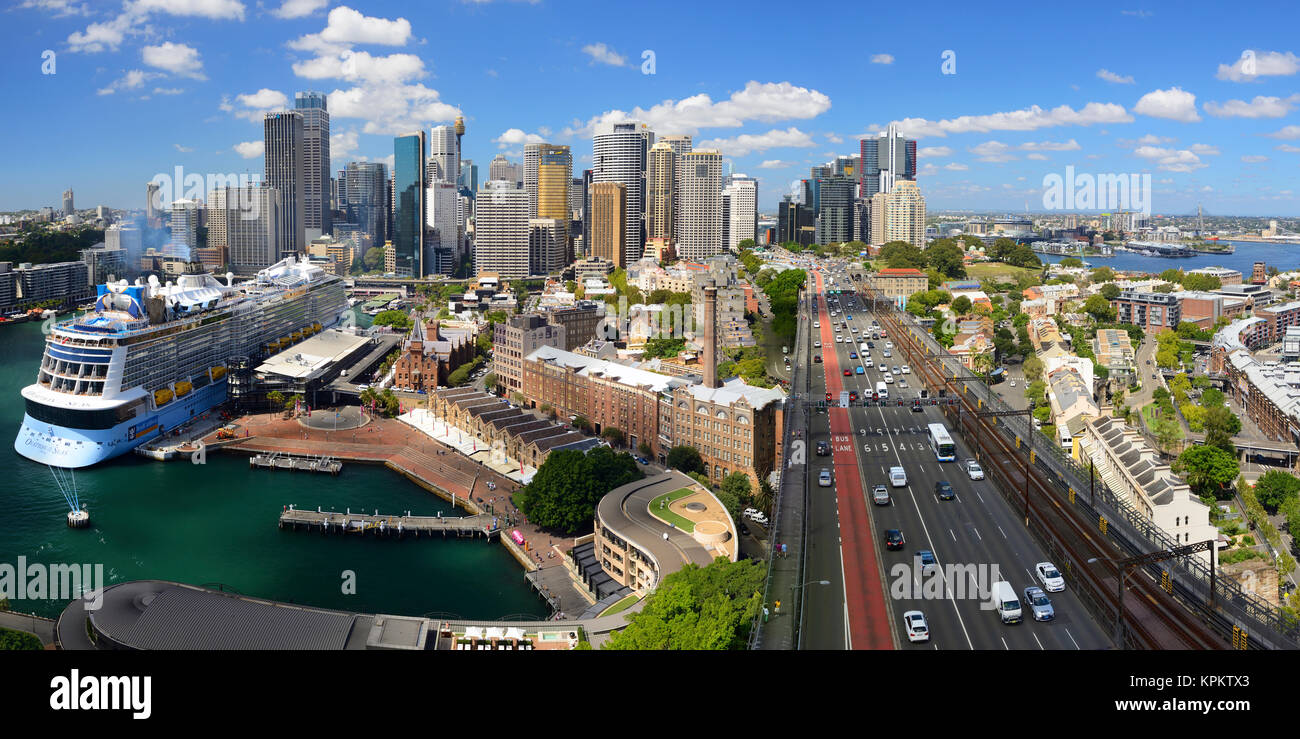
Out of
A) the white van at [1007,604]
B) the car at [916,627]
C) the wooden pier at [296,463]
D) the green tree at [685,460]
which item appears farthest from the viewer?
the wooden pier at [296,463]

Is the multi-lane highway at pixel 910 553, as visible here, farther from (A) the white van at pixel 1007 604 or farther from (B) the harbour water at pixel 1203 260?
(B) the harbour water at pixel 1203 260

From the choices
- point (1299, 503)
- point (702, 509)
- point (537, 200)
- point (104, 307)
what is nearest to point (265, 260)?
point (537, 200)

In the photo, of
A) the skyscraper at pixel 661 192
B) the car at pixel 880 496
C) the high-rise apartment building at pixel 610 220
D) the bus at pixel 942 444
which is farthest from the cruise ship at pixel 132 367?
the skyscraper at pixel 661 192

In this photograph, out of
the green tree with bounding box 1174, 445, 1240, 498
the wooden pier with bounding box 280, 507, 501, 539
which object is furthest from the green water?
the green tree with bounding box 1174, 445, 1240, 498

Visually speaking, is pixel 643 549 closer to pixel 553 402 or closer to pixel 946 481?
pixel 946 481

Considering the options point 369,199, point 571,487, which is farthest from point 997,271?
point 369,199

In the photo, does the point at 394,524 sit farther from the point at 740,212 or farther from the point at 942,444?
the point at 740,212
